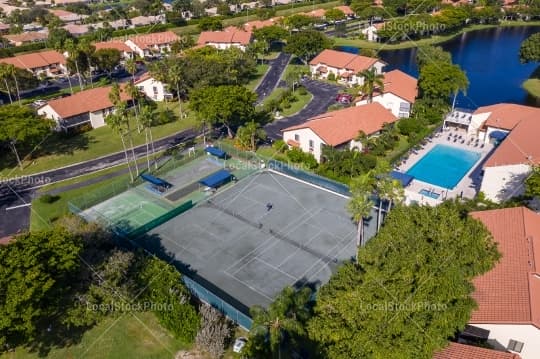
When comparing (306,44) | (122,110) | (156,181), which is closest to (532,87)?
(306,44)

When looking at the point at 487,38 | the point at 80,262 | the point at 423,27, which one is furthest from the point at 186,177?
the point at 487,38

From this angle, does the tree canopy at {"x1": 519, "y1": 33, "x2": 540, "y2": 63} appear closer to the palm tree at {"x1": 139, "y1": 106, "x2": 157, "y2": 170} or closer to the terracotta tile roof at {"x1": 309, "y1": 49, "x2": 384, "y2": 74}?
the terracotta tile roof at {"x1": 309, "y1": 49, "x2": 384, "y2": 74}

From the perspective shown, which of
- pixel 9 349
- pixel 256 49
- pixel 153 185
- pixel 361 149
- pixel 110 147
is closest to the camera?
pixel 9 349

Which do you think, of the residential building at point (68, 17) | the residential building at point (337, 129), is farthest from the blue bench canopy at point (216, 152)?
Answer: the residential building at point (68, 17)

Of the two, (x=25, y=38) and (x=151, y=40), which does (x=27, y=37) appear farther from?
(x=151, y=40)

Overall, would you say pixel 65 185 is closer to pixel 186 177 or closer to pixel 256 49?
pixel 186 177
